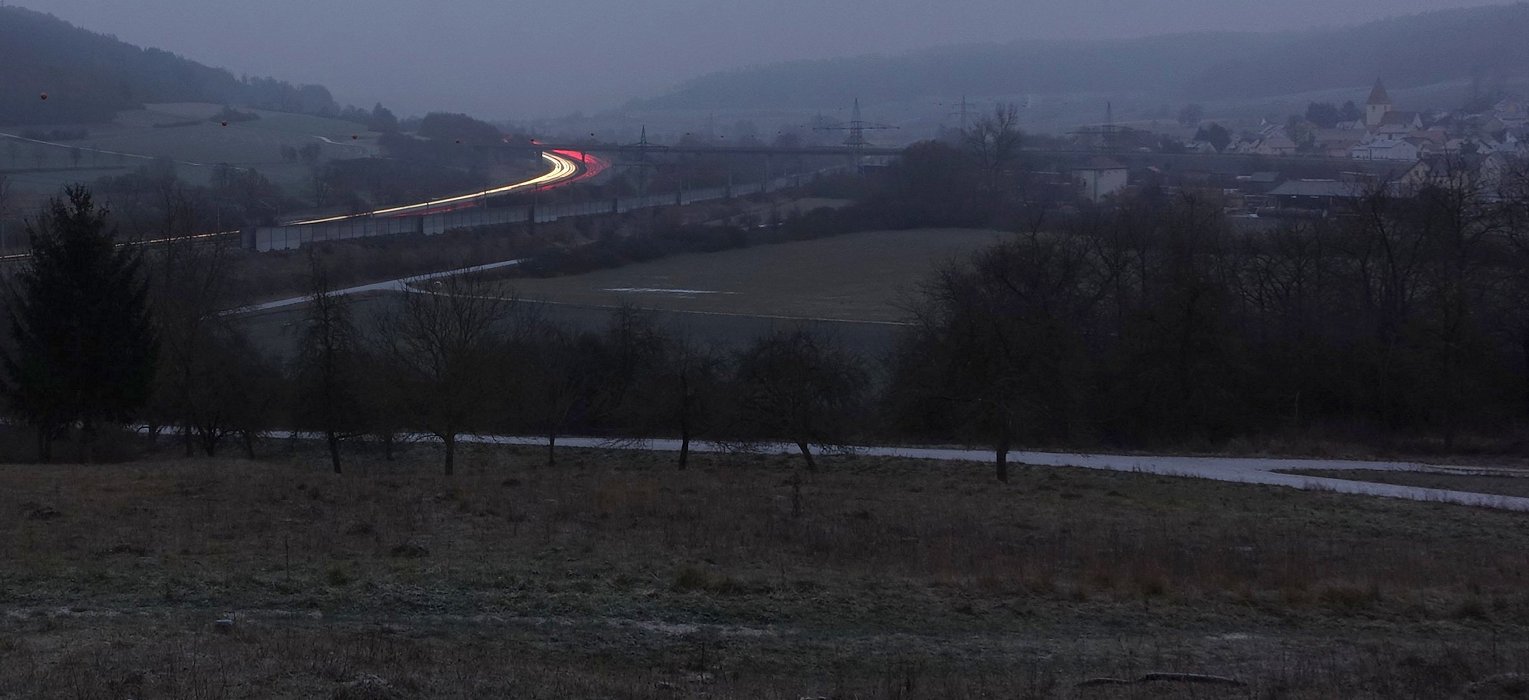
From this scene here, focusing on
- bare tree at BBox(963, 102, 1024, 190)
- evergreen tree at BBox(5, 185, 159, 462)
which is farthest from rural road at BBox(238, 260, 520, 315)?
bare tree at BBox(963, 102, 1024, 190)

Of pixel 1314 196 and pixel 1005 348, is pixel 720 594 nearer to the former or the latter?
pixel 1005 348

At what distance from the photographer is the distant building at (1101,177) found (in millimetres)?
59344

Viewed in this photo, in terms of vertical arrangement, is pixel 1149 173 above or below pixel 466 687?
above

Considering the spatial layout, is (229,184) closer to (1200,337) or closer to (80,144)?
(80,144)

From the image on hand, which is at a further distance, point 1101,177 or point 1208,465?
point 1101,177

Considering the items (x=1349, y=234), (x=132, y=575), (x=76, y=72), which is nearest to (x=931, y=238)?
(x=1349, y=234)

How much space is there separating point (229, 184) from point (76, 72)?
52.3ft

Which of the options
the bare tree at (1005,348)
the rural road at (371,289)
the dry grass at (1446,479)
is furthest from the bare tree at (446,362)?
the dry grass at (1446,479)

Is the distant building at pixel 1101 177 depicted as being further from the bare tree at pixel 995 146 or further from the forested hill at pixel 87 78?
the forested hill at pixel 87 78

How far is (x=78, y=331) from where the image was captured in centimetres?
1917

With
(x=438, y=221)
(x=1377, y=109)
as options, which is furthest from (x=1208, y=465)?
A: (x=1377, y=109)

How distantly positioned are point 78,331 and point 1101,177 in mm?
52829

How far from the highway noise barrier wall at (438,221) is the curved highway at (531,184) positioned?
894 mm

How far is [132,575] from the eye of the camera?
907 centimetres
